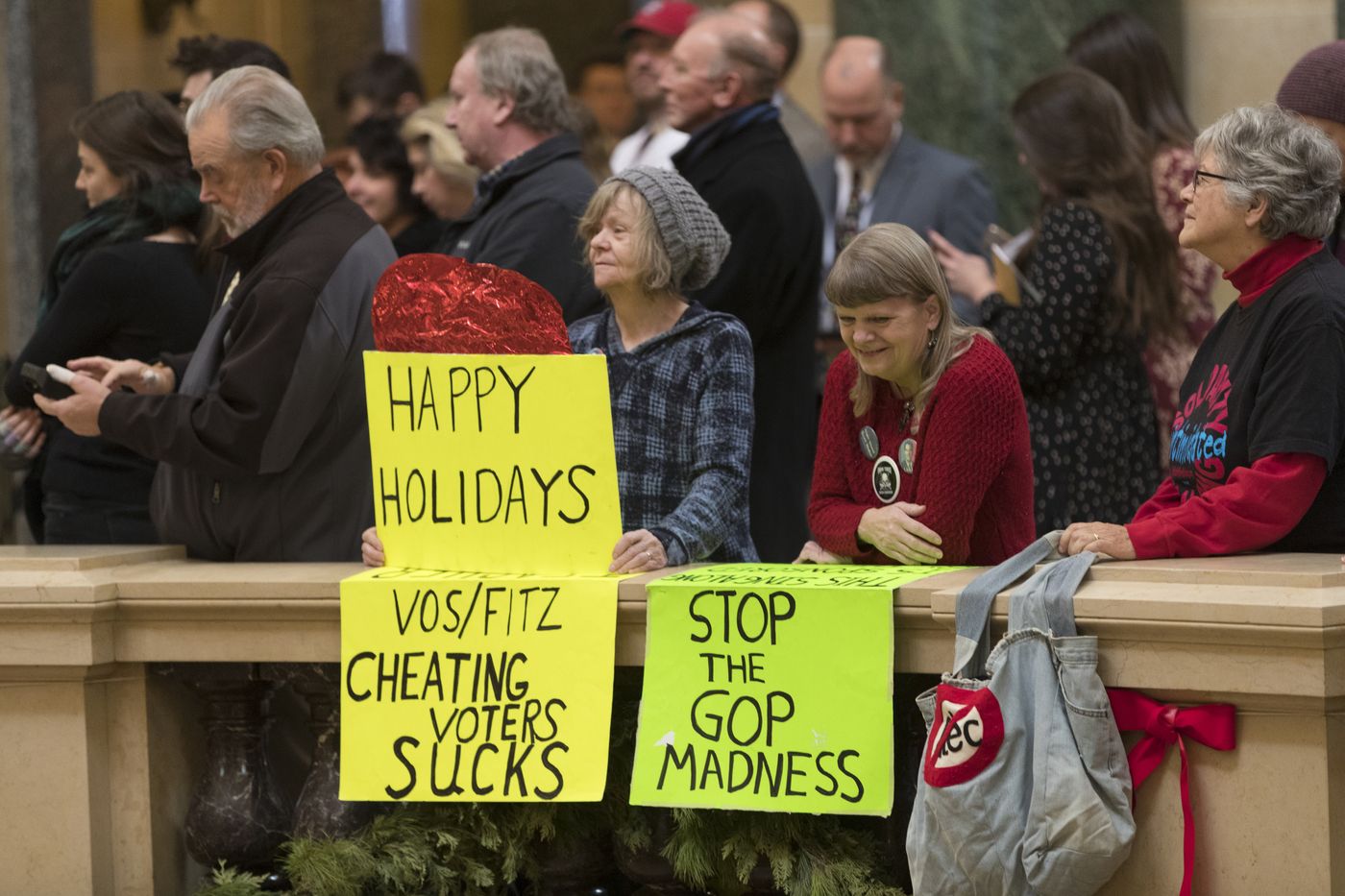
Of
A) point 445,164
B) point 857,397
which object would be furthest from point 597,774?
point 445,164

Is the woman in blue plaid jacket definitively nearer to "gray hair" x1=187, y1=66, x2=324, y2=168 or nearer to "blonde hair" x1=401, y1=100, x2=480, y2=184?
"gray hair" x1=187, y1=66, x2=324, y2=168

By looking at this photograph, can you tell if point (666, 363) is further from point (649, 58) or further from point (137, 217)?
point (649, 58)

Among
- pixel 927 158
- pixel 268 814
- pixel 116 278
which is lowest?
pixel 268 814

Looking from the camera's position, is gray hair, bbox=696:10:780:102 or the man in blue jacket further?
gray hair, bbox=696:10:780:102

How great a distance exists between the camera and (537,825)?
3.83m

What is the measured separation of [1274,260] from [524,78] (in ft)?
8.47

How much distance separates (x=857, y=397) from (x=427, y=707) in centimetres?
103

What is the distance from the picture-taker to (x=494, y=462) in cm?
390

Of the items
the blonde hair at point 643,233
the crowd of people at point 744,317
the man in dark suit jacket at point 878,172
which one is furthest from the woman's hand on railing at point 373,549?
the man in dark suit jacket at point 878,172

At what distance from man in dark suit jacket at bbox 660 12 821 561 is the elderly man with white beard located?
1.29 m

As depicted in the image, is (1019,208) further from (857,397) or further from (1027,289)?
(857,397)

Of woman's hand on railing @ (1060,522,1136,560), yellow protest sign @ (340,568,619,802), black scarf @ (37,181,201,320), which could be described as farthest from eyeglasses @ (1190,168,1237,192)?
black scarf @ (37,181,201,320)

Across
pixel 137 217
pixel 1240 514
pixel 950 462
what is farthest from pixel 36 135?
pixel 1240 514

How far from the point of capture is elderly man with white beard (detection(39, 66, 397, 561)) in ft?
14.0
